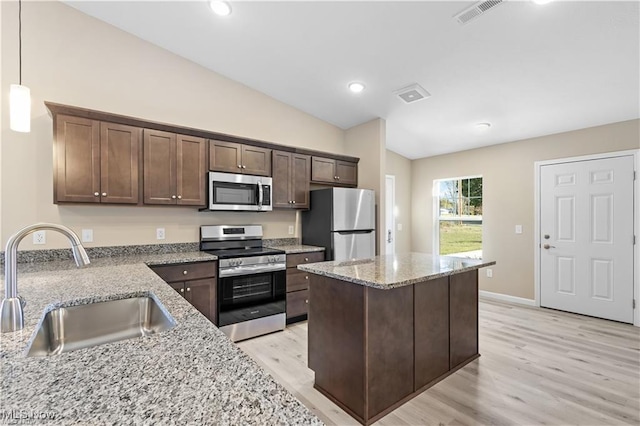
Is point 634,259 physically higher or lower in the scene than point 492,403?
higher

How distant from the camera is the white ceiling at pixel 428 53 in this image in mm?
2262

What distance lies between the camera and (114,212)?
3021 mm

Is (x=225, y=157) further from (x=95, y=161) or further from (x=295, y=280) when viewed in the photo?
(x=295, y=280)

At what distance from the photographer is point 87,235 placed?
2.88 meters

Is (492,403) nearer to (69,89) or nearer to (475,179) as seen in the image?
(475,179)

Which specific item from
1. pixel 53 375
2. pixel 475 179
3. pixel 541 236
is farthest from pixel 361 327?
pixel 475 179

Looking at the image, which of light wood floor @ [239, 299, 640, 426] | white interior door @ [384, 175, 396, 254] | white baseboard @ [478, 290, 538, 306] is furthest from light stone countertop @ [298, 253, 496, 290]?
white interior door @ [384, 175, 396, 254]

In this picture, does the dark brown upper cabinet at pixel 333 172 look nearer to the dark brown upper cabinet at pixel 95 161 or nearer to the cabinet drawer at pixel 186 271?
the cabinet drawer at pixel 186 271

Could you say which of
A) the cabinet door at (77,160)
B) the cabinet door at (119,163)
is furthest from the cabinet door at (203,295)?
the cabinet door at (77,160)

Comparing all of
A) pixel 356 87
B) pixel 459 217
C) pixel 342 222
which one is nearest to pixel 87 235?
pixel 342 222

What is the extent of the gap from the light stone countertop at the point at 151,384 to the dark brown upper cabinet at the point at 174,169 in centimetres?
203

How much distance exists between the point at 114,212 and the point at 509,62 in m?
3.97

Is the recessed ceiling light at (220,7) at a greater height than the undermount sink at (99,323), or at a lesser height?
greater

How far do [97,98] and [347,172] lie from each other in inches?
119
